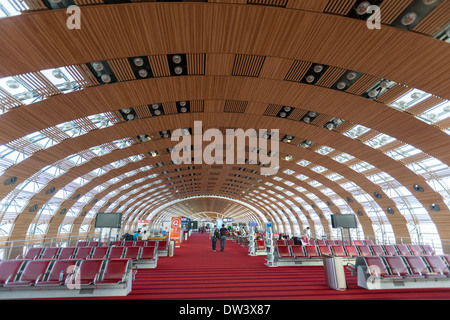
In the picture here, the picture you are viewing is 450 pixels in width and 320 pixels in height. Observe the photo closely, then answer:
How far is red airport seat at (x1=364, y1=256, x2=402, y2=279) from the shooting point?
7.12 metres

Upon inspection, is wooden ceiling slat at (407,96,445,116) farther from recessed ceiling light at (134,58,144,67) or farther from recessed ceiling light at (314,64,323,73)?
recessed ceiling light at (134,58,144,67)

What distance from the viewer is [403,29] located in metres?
6.88

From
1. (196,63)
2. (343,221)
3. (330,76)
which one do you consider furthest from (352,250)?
(196,63)

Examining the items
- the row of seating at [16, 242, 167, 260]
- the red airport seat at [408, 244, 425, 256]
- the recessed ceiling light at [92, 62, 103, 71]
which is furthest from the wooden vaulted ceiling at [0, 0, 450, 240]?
the row of seating at [16, 242, 167, 260]

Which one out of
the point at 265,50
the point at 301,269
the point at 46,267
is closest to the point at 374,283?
the point at 301,269

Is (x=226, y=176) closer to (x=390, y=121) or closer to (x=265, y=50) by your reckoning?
(x=390, y=121)

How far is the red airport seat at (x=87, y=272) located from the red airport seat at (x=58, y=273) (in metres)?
0.20

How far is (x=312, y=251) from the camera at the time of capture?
1173 cm

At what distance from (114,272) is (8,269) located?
2863 mm

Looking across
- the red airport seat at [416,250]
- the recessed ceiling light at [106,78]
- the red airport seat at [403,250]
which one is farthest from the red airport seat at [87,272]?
the red airport seat at [416,250]

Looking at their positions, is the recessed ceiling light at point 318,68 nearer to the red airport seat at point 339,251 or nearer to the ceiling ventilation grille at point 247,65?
the ceiling ventilation grille at point 247,65

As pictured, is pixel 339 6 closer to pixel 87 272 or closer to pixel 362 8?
pixel 362 8

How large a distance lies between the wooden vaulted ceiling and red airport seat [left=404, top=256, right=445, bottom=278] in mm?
5813

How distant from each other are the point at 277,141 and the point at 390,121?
703cm
